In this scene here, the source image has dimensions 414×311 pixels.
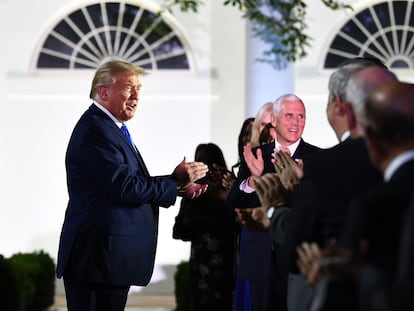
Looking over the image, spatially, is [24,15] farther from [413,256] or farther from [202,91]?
[413,256]

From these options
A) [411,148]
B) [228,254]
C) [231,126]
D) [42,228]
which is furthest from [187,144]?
[411,148]

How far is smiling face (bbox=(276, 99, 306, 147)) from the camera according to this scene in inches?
256

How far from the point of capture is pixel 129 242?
590 centimetres

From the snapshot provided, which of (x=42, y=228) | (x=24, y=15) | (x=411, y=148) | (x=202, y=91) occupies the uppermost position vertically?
(x=24, y=15)

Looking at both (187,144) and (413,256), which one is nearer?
(413,256)

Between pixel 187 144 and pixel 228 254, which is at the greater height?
pixel 187 144

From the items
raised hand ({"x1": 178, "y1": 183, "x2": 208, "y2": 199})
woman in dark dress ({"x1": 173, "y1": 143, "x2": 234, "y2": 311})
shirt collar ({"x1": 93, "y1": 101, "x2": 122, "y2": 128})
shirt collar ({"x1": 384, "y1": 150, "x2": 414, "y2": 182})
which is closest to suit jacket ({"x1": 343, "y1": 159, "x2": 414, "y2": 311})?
shirt collar ({"x1": 384, "y1": 150, "x2": 414, "y2": 182})

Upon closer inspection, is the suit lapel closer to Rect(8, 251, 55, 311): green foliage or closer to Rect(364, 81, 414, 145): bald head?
Rect(364, 81, 414, 145): bald head

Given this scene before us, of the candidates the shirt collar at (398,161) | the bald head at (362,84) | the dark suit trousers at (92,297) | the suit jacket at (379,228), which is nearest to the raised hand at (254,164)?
the dark suit trousers at (92,297)

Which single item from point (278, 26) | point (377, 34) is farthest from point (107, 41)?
point (377, 34)

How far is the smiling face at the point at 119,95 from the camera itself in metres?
6.12

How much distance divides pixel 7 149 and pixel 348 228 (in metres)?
11.0

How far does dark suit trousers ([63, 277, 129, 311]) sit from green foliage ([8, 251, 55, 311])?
4.44 meters

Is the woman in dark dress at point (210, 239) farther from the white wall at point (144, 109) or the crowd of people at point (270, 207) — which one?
the white wall at point (144, 109)
